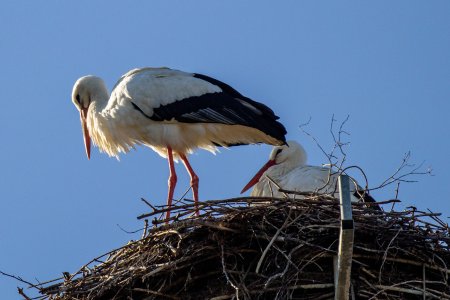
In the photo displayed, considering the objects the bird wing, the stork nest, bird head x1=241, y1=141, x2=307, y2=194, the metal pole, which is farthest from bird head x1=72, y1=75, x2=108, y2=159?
the metal pole

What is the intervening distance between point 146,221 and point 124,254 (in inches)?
8.2

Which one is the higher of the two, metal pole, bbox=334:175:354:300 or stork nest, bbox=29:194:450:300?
stork nest, bbox=29:194:450:300

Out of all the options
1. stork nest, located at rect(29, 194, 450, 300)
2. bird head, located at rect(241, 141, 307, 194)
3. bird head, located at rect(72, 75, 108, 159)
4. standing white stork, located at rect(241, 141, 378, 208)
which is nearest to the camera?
stork nest, located at rect(29, 194, 450, 300)

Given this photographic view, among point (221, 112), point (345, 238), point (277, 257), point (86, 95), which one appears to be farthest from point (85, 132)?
point (345, 238)

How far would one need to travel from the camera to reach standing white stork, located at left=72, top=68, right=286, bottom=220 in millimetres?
7582

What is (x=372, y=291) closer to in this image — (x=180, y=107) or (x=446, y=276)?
Answer: (x=446, y=276)

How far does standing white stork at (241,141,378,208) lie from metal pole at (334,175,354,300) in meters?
2.21

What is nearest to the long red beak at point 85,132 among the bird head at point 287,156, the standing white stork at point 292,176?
the standing white stork at point 292,176

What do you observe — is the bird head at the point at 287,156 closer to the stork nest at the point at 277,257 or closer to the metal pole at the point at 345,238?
the stork nest at the point at 277,257

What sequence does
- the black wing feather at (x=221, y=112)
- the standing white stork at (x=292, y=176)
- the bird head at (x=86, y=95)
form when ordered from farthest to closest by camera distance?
1. the bird head at (x=86, y=95)
2. the standing white stork at (x=292, y=176)
3. the black wing feather at (x=221, y=112)

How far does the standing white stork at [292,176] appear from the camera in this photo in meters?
7.68

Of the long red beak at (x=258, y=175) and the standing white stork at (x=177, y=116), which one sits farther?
the long red beak at (x=258, y=175)

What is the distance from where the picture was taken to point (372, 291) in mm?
5395

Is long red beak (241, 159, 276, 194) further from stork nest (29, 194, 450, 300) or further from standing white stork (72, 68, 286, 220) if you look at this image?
stork nest (29, 194, 450, 300)
